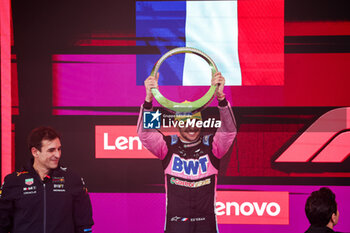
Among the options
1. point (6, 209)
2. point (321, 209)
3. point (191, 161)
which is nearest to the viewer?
point (321, 209)

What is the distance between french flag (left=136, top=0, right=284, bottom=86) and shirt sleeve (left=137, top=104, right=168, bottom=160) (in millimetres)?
377

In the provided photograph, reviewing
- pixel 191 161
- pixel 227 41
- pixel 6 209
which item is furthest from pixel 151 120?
pixel 6 209

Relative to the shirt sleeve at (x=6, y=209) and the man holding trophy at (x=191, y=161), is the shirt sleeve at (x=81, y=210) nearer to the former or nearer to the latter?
the shirt sleeve at (x=6, y=209)

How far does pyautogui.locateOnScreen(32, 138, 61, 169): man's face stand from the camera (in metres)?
2.06

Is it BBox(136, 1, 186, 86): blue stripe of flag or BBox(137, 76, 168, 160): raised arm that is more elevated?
BBox(136, 1, 186, 86): blue stripe of flag

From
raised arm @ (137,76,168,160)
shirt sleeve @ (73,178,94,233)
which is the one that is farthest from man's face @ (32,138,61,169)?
raised arm @ (137,76,168,160)

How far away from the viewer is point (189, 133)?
2.70 m

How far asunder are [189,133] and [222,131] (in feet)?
0.86

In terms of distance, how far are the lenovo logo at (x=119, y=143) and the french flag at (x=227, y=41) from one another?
495 millimetres

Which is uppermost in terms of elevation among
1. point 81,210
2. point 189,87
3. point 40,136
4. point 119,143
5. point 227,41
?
point 227,41

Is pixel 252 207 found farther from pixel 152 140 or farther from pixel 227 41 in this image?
pixel 227 41

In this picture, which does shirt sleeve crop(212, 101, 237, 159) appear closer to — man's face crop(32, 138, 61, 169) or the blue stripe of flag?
the blue stripe of flag

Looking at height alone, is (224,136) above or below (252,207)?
above

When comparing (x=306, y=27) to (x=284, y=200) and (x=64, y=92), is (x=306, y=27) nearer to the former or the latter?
(x=284, y=200)
